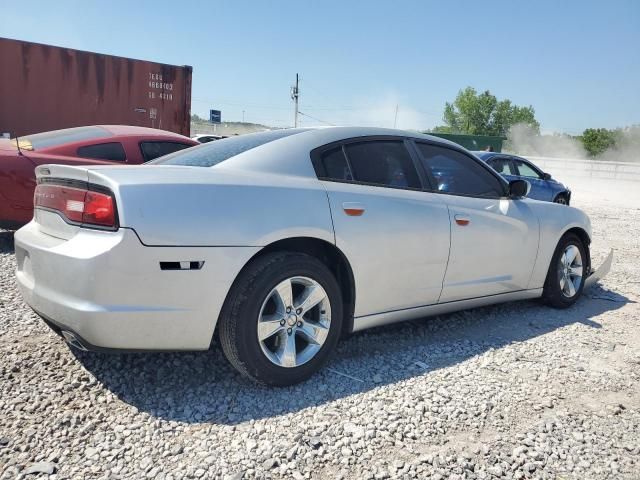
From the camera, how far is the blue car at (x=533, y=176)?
11.5 m

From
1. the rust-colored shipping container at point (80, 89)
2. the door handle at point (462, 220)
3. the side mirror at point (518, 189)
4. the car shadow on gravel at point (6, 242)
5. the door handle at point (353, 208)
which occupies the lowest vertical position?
the car shadow on gravel at point (6, 242)

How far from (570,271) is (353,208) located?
8.84ft

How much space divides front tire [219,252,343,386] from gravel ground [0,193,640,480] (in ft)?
0.57

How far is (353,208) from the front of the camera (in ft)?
9.80

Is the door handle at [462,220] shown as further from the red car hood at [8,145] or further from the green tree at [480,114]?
the green tree at [480,114]

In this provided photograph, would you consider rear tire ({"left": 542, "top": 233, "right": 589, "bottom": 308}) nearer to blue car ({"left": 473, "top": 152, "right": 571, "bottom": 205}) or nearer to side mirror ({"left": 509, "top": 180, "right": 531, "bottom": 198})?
side mirror ({"left": 509, "top": 180, "right": 531, "bottom": 198})

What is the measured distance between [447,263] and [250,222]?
1533mm

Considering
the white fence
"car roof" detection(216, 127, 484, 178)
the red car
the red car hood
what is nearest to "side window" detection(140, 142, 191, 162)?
the red car

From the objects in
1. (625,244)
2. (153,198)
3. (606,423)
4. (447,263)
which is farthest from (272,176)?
(625,244)

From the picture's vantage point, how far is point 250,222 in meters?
2.57

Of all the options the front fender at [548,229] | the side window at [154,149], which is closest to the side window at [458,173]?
the front fender at [548,229]

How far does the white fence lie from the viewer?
1125 inches

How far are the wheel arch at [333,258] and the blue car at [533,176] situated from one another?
360 inches

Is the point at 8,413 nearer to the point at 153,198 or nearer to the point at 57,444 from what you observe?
the point at 57,444
